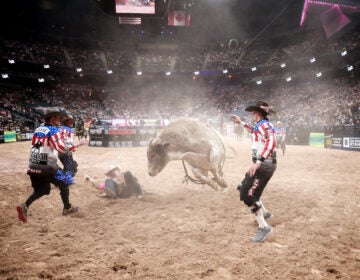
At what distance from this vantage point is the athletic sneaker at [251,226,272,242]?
11.5 feet

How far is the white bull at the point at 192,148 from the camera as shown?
5.37 m

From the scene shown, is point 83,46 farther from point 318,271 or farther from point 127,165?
point 318,271

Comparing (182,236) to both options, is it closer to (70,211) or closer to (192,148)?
(192,148)

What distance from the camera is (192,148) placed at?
548 centimetres

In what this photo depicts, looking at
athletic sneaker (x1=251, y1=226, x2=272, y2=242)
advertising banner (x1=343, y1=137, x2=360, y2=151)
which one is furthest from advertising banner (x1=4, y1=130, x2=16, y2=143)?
advertising banner (x1=343, y1=137, x2=360, y2=151)

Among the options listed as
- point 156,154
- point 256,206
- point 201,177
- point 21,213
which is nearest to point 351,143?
point 201,177

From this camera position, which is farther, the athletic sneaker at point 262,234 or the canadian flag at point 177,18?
the canadian flag at point 177,18

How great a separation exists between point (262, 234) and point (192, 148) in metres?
2.48

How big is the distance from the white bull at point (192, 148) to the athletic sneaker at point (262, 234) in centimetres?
194

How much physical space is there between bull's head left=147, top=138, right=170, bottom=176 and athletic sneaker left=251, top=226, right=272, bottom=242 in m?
2.74

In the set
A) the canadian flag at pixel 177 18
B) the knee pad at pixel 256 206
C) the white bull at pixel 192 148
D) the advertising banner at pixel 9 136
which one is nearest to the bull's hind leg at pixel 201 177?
the white bull at pixel 192 148

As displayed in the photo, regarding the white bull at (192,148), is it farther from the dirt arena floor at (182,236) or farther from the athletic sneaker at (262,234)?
the athletic sneaker at (262,234)

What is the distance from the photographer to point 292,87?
116 ft

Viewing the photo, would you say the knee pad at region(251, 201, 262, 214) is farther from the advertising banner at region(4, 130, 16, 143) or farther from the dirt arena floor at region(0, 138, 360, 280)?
the advertising banner at region(4, 130, 16, 143)
